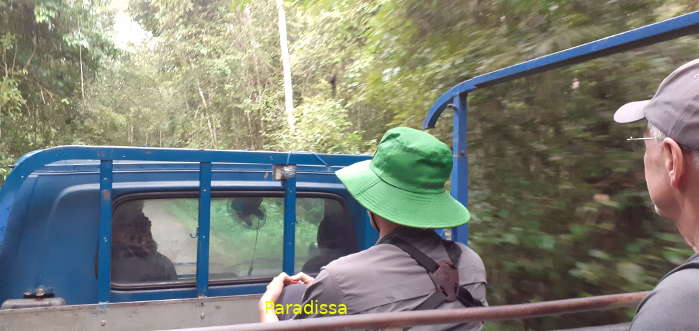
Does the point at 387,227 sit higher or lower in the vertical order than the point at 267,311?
higher

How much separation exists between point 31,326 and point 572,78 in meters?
2.92

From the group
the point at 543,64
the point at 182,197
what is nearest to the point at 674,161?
the point at 543,64

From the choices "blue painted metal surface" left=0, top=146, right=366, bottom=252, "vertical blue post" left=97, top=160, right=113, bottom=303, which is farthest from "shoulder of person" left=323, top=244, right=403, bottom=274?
"vertical blue post" left=97, top=160, right=113, bottom=303

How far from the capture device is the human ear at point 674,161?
35.6 inches

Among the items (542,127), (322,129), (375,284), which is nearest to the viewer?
(375,284)

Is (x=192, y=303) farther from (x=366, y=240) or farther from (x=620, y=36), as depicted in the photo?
(x=620, y=36)

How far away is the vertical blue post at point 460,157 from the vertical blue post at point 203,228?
1.43 meters

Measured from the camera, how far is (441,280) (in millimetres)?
1404

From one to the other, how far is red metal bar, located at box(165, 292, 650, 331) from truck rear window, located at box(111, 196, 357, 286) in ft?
6.63

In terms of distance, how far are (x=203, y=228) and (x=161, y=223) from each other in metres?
0.38

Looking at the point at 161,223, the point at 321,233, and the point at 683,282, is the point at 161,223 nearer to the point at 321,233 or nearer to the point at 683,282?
the point at 321,233

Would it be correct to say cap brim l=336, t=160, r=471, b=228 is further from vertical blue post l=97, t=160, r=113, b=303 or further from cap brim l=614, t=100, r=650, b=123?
vertical blue post l=97, t=160, r=113, b=303

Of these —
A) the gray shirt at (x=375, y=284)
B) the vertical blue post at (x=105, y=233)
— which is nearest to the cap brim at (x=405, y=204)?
the gray shirt at (x=375, y=284)

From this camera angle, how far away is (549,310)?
138 centimetres
